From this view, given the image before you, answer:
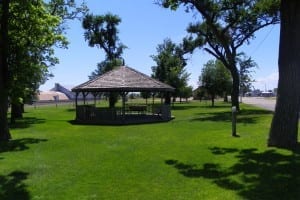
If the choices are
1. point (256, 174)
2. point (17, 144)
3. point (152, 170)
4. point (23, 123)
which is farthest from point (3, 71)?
point (256, 174)

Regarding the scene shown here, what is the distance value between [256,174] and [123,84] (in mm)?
22548

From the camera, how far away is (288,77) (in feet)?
44.3

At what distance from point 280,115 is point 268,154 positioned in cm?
155

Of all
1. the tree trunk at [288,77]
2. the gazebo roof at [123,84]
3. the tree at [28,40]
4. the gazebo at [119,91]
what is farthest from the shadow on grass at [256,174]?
the gazebo roof at [123,84]

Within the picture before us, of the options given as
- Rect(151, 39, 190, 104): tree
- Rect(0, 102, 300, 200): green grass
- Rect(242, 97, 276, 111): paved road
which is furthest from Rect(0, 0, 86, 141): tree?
Rect(151, 39, 190, 104): tree

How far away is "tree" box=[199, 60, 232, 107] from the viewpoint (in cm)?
6262

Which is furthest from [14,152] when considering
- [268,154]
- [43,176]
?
[268,154]

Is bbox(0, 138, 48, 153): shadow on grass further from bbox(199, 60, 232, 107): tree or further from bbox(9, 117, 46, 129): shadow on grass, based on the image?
bbox(199, 60, 232, 107): tree

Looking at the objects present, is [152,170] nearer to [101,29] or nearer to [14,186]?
[14,186]

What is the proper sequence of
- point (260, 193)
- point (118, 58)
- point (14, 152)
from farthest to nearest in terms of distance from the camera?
point (118, 58) → point (14, 152) → point (260, 193)

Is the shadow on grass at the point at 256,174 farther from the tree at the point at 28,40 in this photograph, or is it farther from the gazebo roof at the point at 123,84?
the gazebo roof at the point at 123,84

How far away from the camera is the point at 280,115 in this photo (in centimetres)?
1369

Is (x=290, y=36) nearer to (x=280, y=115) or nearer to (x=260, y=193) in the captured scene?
(x=280, y=115)

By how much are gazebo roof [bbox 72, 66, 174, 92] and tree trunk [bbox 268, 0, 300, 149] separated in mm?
18620
